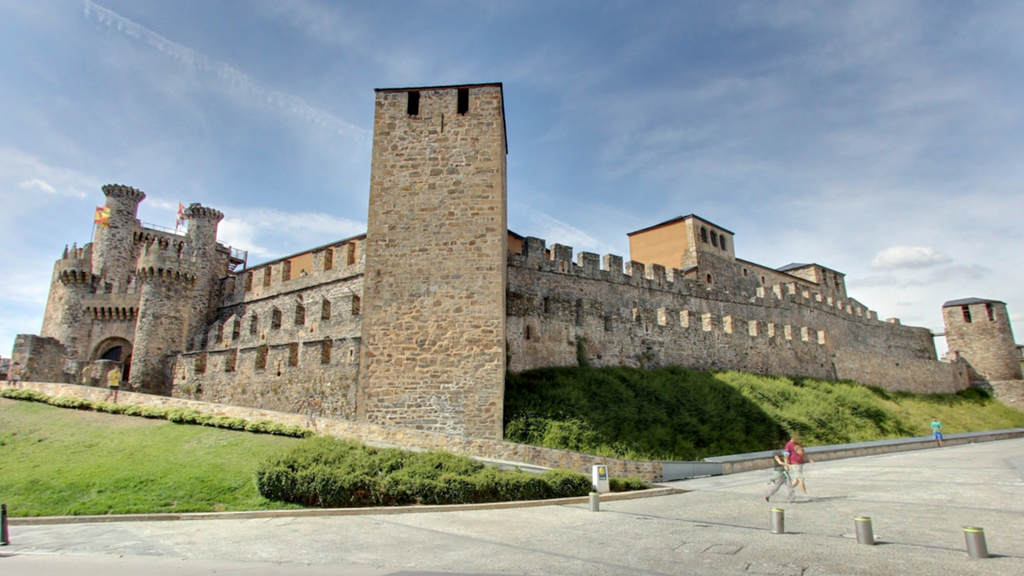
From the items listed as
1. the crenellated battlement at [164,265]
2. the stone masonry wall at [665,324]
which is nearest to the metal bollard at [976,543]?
the stone masonry wall at [665,324]

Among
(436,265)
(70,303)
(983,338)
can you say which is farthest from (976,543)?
(983,338)

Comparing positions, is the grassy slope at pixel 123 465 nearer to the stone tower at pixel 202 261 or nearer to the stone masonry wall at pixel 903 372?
the stone tower at pixel 202 261

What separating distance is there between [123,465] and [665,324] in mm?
19058

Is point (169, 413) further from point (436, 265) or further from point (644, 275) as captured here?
point (644, 275)

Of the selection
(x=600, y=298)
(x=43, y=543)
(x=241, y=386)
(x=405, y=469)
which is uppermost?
(x=600, y=298)

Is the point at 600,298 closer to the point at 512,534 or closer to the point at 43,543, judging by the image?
the point at 512,534

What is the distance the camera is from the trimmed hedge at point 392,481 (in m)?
10.6

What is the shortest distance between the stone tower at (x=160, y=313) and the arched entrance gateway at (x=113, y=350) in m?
4.14

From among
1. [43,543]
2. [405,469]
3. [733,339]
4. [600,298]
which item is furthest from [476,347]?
[733,339]

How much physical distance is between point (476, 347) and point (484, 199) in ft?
13.5

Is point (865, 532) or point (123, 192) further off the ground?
point (123, 192)

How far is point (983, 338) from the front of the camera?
41.7 m

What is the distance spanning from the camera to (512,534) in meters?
8.09

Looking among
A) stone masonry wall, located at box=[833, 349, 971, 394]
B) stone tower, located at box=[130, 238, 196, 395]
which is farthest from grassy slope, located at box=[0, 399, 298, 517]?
stone masonry wall, located at box=[833, 349, 971, 394]
